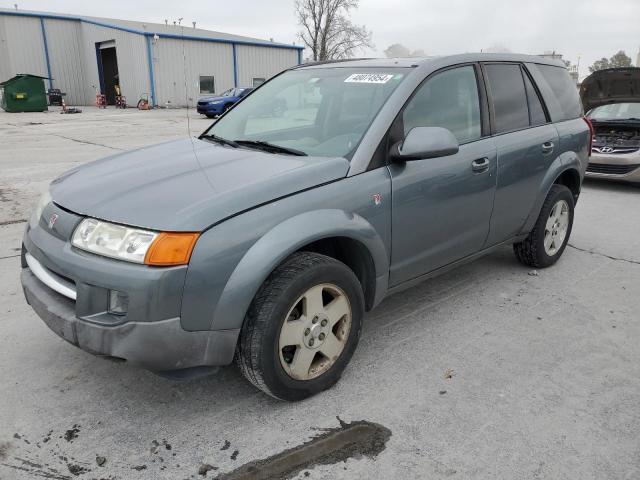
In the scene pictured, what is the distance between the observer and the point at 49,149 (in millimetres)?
12383

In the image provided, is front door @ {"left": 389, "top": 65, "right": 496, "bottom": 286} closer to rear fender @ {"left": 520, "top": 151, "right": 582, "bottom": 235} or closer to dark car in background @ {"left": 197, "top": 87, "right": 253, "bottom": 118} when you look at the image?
rear fender @ {"left": 520, "top": 151, "right": 582, "bottom": 235}

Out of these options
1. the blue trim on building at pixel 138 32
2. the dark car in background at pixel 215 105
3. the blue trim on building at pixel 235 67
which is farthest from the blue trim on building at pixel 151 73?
the dark car in background at pixel 215 105

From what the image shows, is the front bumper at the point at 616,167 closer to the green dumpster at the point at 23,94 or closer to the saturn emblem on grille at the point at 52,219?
the saturn emblem on grille at the point at 52,219

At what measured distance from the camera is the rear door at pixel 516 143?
376cm

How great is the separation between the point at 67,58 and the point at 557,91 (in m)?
36.9

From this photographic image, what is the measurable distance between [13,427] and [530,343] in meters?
2.89

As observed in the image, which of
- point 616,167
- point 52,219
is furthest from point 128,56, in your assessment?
point 52,219

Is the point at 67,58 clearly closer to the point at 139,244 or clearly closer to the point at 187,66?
the point at 187,66

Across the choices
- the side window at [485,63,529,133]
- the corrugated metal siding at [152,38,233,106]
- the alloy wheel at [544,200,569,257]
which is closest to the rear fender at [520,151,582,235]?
the alloy wheel at [544,200,569,257]

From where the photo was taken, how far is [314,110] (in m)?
3.48

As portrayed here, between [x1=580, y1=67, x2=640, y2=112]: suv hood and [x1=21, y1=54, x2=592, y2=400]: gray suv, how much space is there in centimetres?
566

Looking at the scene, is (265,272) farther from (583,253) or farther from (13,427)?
(583,253)

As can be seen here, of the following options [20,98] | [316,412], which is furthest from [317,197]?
[20,98]

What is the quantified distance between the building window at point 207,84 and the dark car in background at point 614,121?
27364 mm
